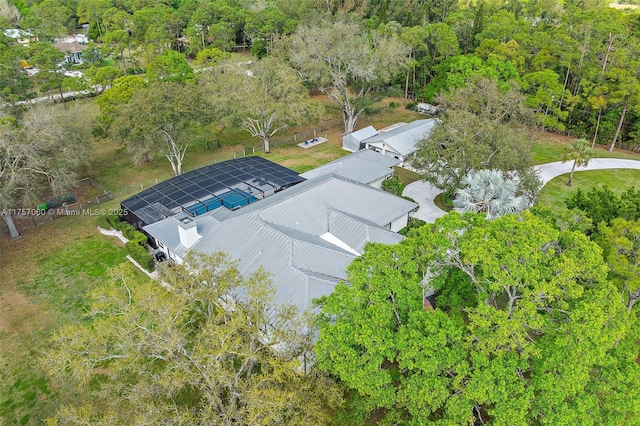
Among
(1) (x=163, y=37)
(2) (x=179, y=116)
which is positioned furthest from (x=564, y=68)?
(1) (x=163, y=37)

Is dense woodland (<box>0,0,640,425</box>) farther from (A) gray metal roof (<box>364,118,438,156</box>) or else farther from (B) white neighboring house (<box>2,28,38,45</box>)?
(B) white neighboring house (<box>2,28,38,45</box>)

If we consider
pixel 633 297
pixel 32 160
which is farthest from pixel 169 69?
pixel 633 297

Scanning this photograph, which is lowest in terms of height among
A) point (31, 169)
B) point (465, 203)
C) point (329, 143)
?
point (329, 143)

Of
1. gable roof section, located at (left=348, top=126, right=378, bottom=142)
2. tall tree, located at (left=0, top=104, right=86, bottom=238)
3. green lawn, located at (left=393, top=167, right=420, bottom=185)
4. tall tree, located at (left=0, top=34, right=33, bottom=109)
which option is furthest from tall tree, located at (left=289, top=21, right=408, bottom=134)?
tall tree, located at (left=0, top=34, right=33, bottom=109)

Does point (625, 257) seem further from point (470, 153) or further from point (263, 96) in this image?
point (263, 96)

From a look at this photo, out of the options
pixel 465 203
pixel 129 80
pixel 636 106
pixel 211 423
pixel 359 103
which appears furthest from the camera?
pixel 359 103

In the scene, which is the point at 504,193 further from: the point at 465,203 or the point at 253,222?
the point at 253,222

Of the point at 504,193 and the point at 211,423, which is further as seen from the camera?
the point at 504,193

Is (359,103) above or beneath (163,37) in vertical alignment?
beneath
